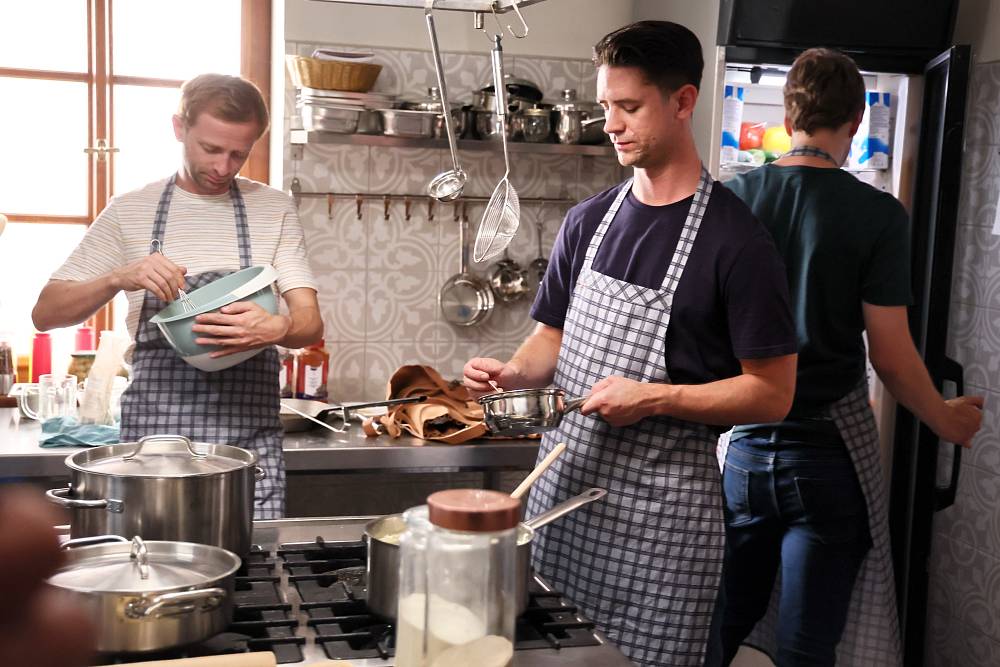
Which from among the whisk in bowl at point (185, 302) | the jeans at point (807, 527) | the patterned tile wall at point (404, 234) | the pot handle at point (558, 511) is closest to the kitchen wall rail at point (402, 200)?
the patterned tile wall at point (404, 234)

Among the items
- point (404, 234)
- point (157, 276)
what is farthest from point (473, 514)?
point (404, 234)

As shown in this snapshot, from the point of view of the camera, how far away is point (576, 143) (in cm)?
315

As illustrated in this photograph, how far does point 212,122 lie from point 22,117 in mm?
1527

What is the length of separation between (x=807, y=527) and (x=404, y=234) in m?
1.58

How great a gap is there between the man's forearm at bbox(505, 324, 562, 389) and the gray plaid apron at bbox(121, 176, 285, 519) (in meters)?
0.53

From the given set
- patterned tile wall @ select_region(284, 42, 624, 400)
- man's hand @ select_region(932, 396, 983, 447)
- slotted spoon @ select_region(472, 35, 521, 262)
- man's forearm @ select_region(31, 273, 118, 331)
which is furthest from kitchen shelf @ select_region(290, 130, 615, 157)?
man's hand @ select_region(932, 396, 983, 447)

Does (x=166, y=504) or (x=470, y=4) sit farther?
(x=470, y=4)

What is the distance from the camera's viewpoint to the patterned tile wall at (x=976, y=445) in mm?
2775

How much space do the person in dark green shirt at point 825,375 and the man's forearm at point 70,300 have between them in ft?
→ 3.95

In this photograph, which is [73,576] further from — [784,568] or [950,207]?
[950,207]

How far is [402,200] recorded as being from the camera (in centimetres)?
320

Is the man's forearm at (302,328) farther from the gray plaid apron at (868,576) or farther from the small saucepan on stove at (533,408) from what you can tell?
the gray plaid apron at (868,576)

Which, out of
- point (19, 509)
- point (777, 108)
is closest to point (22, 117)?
point (777, 108)

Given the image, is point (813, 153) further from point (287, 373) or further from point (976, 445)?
point (287, 373)
